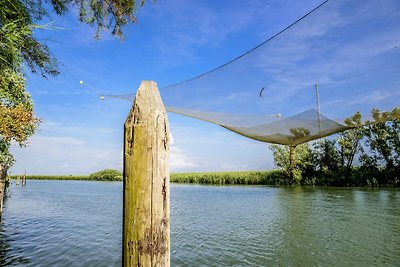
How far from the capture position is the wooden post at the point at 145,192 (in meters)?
1.59

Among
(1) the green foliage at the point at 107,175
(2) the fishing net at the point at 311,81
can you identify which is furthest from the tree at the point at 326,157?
(1) the green foliage at the point at 107,175

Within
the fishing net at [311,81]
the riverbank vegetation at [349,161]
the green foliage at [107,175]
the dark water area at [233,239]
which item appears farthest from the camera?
the green foliage at [107,175]

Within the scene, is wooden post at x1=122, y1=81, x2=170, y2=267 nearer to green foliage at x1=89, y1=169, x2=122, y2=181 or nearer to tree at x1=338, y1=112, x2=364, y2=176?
tree at x1=338, y1=112, x2=364, y2=176

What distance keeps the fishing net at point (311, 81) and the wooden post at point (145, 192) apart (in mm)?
4357

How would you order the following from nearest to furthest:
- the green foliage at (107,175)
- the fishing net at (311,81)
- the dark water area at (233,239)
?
the fishing net at (311,81)
the dark water area at (233,239)
the green foliage at (107,175)

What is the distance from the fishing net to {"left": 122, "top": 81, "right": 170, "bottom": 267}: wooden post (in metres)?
4.36

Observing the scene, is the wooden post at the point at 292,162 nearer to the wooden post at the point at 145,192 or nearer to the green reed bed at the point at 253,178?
the green reed bed at the point at 253,178

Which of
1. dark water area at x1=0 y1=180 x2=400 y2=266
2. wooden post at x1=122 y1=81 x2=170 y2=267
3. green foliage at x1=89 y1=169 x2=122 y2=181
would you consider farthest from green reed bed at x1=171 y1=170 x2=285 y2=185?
wooden post at x1=122 y1=81 x2=170 y2=267

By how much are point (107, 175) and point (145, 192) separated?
8159cm

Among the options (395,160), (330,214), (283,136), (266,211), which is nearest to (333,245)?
(283,136)

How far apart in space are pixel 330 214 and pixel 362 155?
26869mm

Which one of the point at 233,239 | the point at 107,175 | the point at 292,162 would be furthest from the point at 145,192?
the point at 107,175

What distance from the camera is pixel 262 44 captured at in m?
6.05

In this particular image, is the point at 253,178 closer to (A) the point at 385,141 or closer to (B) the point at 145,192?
(A) the point at 385,141
